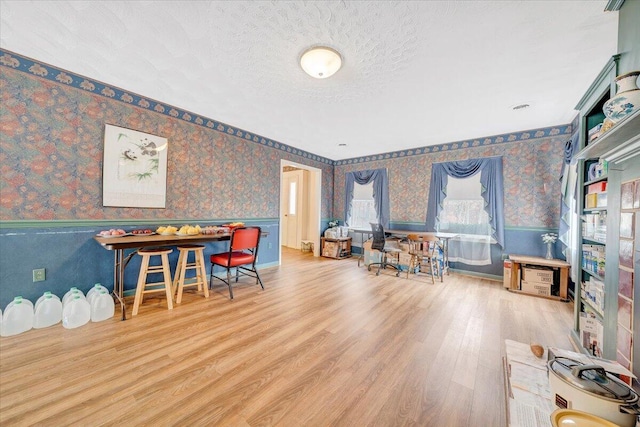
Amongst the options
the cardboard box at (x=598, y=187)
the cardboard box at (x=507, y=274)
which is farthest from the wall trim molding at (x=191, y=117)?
the cardboard box at (x=598, y=187)

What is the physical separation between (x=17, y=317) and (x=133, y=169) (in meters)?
1.82

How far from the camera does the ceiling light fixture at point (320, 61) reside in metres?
2.06

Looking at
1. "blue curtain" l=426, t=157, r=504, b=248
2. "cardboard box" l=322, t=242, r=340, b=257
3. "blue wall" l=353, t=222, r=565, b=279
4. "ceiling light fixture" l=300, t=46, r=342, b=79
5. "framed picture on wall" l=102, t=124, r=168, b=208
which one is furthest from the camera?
"cardboard box" l=322, t=242, r=340, b=257

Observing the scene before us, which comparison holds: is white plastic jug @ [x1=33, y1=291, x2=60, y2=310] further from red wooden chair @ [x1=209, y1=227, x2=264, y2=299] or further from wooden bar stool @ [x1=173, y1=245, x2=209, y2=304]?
red wooden chair @ [x1=209, y1=227, x2=264, y2=299]

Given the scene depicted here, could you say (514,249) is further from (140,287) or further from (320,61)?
(140,287)

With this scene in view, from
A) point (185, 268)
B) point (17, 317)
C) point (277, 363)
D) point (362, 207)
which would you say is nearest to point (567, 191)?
point (362, 207)

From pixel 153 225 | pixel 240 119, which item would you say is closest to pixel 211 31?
pixel 240 119

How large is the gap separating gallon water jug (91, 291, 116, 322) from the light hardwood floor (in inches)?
5.2

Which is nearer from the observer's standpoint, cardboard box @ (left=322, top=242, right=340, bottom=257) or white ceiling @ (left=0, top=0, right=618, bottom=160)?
white ceiling @ (left=0, top=0, right=618, bottom=160)

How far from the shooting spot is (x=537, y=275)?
348 cm

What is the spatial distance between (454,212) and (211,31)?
4776 millimetres

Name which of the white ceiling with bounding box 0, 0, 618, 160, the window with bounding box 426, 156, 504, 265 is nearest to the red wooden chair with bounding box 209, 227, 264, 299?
the white ceiling with bounding box 0, 0, 618, 160

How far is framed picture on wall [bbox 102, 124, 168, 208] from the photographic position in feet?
9.35

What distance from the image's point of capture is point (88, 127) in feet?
8.89
